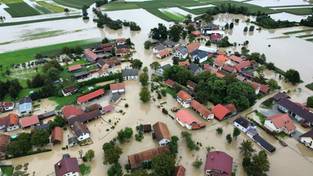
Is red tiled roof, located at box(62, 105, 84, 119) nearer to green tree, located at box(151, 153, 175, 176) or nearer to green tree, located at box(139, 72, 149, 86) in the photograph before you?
green tree, located at box(139, 72, 149, 86)

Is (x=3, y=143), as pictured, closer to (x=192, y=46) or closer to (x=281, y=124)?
(x=281, y=124)

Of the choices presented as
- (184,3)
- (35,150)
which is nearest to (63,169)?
(35,150)

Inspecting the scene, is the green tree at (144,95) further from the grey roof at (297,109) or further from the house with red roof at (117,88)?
the grey roof at (297,109)

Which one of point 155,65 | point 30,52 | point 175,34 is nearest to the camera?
point 155,65

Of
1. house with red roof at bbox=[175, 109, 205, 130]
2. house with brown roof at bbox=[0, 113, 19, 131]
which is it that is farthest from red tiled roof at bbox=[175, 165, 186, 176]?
house with brown roof at bbox=[0, 113, 19, 131]

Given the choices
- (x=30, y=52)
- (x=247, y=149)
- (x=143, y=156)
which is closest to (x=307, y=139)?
(x=247, y=149)

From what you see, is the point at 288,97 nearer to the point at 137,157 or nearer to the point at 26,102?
the point at 137,157
